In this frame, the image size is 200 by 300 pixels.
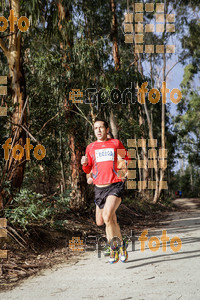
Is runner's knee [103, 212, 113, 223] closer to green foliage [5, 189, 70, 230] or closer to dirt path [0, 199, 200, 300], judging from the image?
dirt path [0, 199, 200, 300]

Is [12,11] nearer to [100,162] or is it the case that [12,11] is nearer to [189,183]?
[100,162]

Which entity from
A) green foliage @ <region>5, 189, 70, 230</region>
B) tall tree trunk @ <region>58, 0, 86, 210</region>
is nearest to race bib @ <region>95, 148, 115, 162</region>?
green foliage @ <region>5, 189, 70, 230</region>

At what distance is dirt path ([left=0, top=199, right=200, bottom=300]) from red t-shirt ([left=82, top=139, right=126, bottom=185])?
1.14 metres

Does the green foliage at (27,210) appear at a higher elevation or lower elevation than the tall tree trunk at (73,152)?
lower

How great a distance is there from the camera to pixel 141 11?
59.4ft

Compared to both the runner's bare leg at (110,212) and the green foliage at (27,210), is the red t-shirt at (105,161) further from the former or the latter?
the green foliage at (27,210)

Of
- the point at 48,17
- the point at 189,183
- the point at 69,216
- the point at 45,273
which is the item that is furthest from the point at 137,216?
the point at 189,183

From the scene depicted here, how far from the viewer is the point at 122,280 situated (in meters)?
4.21

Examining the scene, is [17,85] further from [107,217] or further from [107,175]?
[107,217]

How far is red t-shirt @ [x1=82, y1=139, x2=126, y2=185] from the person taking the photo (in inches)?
187

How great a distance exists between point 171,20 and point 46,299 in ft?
57.5

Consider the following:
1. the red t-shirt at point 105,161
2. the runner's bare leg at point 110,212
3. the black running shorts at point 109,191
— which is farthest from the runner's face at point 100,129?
the runner's bare leg at point 110,212

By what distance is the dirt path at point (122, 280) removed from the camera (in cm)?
371

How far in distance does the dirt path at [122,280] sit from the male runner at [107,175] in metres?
0.36
